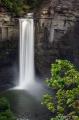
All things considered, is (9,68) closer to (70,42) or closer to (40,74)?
(40,74)

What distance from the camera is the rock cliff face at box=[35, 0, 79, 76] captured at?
3781 centimetres

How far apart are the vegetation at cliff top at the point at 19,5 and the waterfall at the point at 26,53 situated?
1008mm

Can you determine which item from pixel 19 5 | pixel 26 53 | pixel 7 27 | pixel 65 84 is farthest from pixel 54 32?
pixel 65 84

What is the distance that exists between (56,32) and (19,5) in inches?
172

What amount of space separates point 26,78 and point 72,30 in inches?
254

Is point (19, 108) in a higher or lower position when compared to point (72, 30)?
lower

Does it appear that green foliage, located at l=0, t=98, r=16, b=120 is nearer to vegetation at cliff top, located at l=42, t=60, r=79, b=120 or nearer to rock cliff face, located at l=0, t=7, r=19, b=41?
vegetation at cliff top, located at l=42, t=60, r=79, b=120

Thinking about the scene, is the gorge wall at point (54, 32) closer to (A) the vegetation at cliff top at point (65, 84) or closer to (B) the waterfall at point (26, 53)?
(B) the waterfall at point (26, 53)

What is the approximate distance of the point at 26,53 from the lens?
38219 mm

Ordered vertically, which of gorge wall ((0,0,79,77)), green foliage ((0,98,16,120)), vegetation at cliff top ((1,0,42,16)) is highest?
vegetation at cliff top ((1,0,42,16))

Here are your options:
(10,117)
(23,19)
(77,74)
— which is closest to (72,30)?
(23,19)

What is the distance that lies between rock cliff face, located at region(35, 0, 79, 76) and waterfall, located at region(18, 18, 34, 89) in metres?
0.58

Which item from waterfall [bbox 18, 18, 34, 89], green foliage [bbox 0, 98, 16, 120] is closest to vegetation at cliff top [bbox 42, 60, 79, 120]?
green foliage [bbox 0, 98, 16, 120]

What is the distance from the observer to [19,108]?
3100cm
